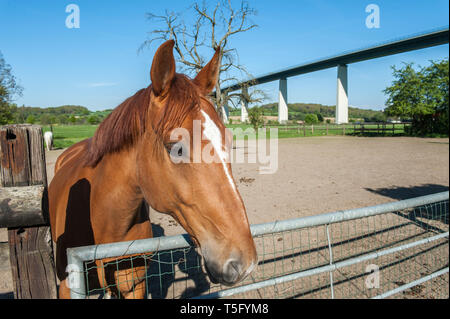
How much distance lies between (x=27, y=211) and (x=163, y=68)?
82 centimetres

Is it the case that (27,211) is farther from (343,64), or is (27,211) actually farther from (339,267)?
(343,64)

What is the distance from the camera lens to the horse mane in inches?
47.7

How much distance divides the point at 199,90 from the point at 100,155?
734mm

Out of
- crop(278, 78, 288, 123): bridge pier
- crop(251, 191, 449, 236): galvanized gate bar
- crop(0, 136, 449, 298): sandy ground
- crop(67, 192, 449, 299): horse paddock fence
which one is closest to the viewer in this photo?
crop(251, 191, 449, 236): galvanized gate bar

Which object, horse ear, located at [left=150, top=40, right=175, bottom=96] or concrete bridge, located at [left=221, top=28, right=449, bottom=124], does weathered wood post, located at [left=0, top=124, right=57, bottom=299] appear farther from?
concrete bridge, located at [left=221, top=28, right=449, bottom=124]

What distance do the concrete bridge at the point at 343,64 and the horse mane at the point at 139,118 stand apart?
14.7 m

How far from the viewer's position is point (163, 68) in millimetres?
1190

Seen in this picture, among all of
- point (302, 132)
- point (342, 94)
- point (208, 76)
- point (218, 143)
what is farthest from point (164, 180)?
point (342, 94)

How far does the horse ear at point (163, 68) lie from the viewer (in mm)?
1138

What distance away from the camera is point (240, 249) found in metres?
1.05

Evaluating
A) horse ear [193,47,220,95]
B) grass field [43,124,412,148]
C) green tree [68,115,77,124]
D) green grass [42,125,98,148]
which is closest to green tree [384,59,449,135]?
grass field [43,124,412,148]

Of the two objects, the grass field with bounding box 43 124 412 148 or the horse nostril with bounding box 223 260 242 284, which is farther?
the grass field with bounding box 43 124 412 148

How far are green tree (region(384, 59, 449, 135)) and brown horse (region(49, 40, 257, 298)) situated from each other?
25.8m

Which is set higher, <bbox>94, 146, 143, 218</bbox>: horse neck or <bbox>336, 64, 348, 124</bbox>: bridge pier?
<bbox>336, 64, 348, 124</bbox>: bridge pier
